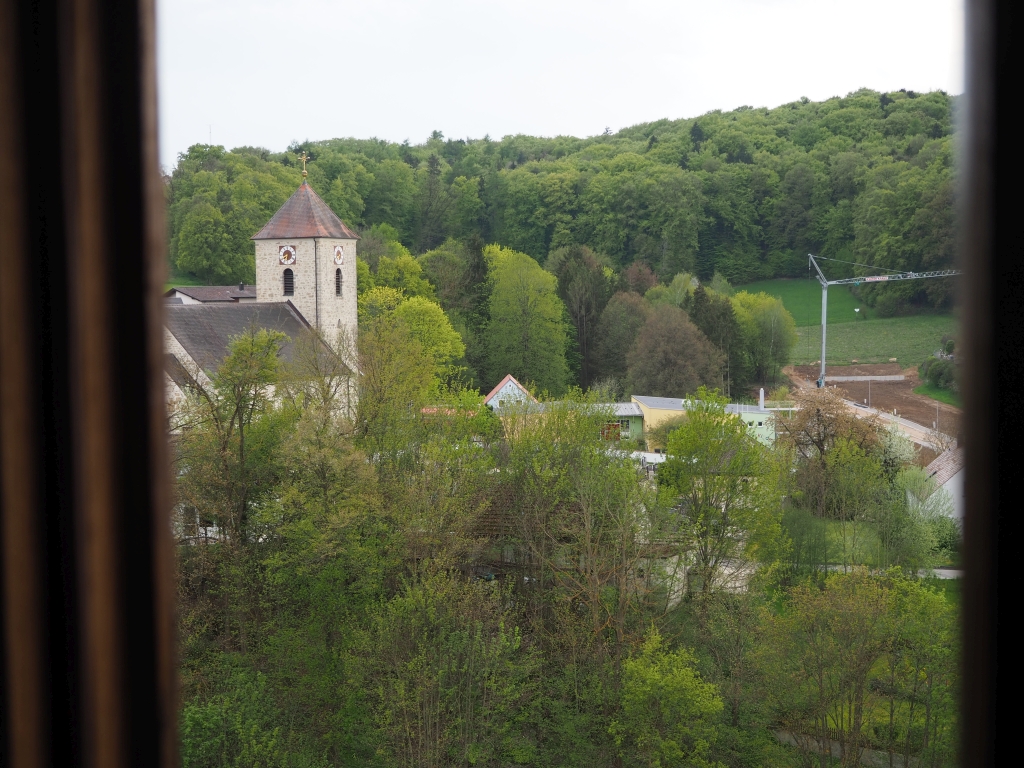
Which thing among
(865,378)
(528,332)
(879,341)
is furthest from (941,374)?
(528,332)

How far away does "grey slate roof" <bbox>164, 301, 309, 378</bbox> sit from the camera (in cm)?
2420

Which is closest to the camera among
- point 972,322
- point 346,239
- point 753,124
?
point 972,322

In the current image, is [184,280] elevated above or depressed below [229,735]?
above

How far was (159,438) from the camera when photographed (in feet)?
2.65

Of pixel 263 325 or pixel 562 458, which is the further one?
pixel 263 325

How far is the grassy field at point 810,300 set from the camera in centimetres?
4678

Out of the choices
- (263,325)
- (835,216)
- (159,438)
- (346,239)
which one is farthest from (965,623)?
(835,216)

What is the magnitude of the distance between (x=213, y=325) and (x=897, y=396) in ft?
82.8

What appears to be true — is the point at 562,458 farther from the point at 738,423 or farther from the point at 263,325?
the point at 263,325

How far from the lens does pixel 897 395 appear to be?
123 ft

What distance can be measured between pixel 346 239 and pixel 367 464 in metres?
14.7

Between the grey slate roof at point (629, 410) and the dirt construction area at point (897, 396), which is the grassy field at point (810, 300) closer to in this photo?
the dirt construction area at point (897, 396)

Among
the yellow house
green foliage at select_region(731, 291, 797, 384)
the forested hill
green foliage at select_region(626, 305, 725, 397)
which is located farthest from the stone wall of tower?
green foliage at select_region(731, 291, 797, 384)

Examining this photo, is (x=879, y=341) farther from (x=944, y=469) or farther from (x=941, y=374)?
(x=944, y=469)
